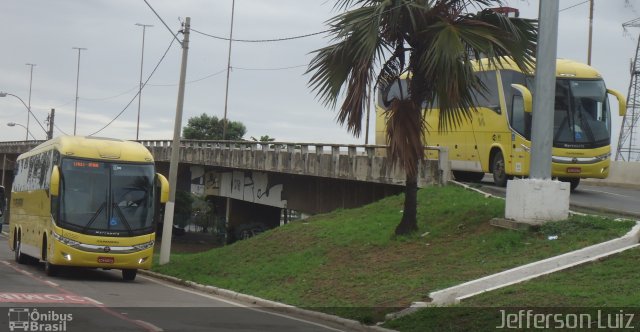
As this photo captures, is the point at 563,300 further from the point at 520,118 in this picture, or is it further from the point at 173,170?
the point at 173,170

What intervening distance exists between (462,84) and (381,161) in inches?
398

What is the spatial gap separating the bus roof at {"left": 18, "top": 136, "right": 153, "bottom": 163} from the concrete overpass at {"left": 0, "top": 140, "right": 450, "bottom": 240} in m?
6.63

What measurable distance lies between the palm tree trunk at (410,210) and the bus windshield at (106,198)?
21.6 feet

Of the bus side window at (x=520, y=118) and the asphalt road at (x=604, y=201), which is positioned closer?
the asphalt road at (x=604, y=201)

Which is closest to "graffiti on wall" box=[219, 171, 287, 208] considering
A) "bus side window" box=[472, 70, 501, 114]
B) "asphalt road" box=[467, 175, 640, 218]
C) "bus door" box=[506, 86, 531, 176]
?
"bus side window" box=[472, 70, 501, 114]

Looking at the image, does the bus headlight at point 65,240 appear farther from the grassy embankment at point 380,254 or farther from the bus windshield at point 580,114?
the bus windshield at point 580,114

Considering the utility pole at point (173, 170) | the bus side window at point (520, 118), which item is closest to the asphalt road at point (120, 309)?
the utility pole at point (173, 170)

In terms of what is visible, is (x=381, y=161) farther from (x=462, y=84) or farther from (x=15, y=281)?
(x=15, y=281)

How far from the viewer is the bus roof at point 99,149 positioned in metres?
23.5

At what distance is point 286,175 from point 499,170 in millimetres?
13224

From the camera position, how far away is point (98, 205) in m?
23.1

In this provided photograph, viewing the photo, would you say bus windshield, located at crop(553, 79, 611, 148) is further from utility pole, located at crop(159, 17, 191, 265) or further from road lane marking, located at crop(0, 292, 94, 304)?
road lane marking, located at crop(0, 292, 94, 304)

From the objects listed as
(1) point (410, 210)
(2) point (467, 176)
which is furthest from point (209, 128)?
(1) point (410, 210)

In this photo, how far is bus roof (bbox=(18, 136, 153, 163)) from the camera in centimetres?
2348
